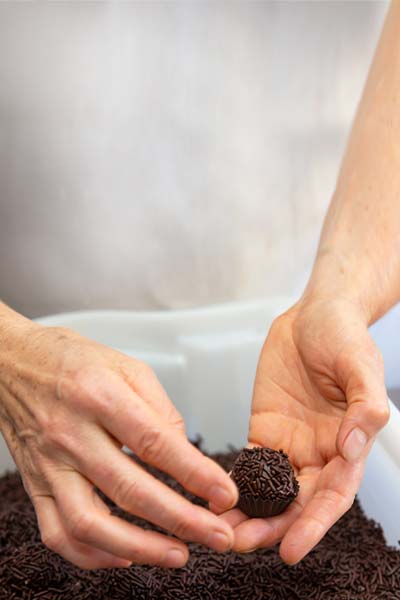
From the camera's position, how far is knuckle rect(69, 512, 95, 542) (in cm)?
73

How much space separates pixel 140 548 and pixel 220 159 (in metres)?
1.01

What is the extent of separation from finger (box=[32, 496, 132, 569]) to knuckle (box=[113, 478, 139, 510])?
0.25 feet

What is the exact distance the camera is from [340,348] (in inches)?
38.1

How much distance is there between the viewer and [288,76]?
4.95ft

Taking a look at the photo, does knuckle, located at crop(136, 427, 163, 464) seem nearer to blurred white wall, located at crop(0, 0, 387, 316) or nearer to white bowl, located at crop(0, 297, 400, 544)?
white bowl, located at crop(0, 297, 400, 544)

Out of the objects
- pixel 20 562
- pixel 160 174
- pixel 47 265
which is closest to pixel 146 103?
pixel 160 174

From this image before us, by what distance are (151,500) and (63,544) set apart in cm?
13

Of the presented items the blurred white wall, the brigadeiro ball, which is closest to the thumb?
the brigadeiro ball

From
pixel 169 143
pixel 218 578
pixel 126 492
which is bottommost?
pixel 218 578

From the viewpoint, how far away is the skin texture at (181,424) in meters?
0.74

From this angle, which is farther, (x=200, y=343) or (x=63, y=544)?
(x=200, y=343)

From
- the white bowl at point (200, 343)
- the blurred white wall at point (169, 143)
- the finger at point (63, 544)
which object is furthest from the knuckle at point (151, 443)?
the blurred white wall at point (169, 143)

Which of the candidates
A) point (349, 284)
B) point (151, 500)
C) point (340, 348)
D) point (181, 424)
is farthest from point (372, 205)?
point (151, 500)

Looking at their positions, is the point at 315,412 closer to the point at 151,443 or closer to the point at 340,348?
the point at 340,348
